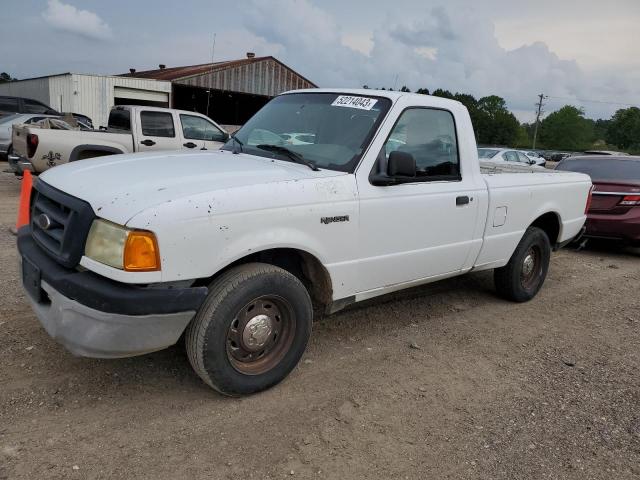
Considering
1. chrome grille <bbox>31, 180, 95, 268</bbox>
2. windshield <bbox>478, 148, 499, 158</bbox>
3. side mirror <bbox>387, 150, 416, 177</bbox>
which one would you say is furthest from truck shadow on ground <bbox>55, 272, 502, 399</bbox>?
windshield <bbox>478, 148, 499, 158</bbox>

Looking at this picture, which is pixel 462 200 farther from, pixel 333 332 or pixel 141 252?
pixel 141 252

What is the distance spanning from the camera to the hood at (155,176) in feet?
8.86

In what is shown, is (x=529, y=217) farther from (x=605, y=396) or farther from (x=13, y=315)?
(x=13, y=315)

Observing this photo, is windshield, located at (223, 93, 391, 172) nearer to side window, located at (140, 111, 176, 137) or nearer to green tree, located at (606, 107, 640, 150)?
side window, located at (140, 111, 176, 137)

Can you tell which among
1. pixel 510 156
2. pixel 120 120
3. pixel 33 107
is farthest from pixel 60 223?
pixel 510 156

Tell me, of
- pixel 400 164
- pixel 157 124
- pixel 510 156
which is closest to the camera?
pixel 400 164

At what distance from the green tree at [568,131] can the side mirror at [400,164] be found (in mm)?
106328

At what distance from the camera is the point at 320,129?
3.90 meters

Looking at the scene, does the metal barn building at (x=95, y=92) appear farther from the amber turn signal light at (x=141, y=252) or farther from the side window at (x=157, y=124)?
the amber turn signal light at (x=141, y=252)

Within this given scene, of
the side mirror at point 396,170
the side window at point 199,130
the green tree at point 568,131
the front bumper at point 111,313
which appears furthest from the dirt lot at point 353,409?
the green tree at point 568,131

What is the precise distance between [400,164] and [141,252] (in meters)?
1.75

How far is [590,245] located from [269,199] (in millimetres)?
7911

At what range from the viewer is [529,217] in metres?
5.11

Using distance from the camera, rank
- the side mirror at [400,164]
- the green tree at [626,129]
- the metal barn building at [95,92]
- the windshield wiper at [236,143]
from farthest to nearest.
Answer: the green tree at [626,129], the metal barn building at [95,92], the windshield wiper at [236,143], the side mirror at [400,164]
